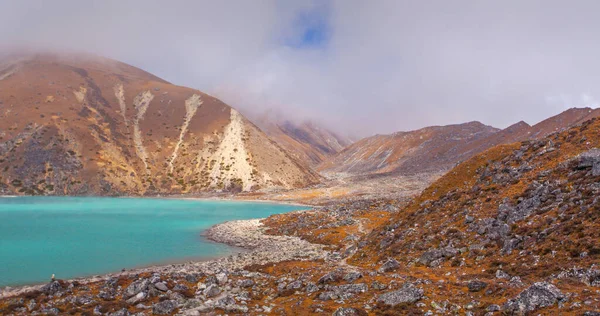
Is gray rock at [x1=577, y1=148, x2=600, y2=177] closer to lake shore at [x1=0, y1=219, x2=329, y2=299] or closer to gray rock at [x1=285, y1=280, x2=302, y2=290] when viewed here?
gray rock at [x1=285, y1=280, x2=302, y2=290]

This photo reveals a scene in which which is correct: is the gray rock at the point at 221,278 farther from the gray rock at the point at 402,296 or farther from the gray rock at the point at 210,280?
the gray rock at the point at 402,296

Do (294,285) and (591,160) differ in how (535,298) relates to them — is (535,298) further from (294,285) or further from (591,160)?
(591,160)

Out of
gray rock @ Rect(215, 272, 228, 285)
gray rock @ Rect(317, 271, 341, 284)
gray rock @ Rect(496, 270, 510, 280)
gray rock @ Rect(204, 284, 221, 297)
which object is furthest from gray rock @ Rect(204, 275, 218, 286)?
gray rock @ Rect(496, 270, 510, 280)

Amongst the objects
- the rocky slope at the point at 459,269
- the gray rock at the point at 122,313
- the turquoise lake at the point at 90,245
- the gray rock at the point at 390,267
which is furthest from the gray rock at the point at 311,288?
the turquoise lake at the point at 90,245

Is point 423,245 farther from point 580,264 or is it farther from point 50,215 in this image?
point 50,215

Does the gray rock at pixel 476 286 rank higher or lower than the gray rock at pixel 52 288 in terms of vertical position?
higher
